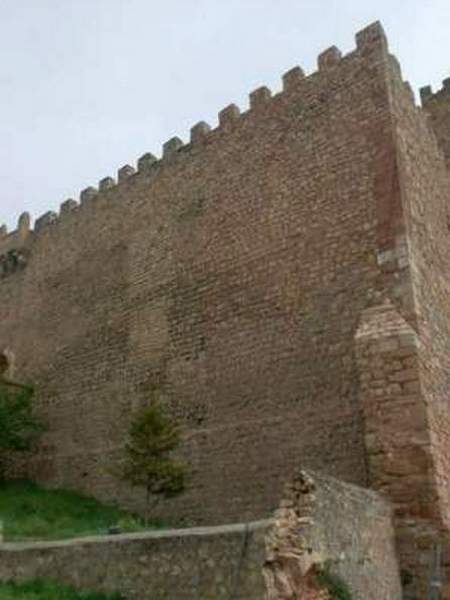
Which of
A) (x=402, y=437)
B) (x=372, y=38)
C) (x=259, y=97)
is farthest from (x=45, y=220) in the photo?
(x=402, y=437)

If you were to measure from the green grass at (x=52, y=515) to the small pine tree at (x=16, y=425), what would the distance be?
2.48ft

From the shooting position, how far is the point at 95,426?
1631 centimetres

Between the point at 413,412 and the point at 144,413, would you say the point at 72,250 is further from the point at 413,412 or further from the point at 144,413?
the point at 413,412

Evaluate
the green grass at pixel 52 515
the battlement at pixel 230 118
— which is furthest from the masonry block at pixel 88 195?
the green grass at pixel 52 515

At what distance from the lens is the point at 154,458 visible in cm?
1346

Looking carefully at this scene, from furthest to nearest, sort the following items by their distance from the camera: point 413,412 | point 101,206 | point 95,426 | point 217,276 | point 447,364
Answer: point 101,206 → point 95,426 → point 217,276 → point 447,364 → point 413,412

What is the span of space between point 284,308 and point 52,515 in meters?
5.72

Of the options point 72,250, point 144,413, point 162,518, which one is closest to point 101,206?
point 72,250

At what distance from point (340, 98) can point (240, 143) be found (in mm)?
2216

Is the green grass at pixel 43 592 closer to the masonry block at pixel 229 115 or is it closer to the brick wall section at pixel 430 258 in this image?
the brick wall section at pixel 430 258

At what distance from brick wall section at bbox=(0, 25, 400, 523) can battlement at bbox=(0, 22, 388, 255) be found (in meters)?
0.04

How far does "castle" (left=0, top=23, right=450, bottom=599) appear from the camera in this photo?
11.2 m

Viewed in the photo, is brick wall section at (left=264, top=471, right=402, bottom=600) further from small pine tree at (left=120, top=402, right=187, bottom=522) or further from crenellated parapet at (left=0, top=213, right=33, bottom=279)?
crenellated parapet at (left=0, top=213, right=33, bottom=279)

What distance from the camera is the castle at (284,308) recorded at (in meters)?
11.2
